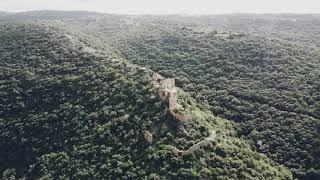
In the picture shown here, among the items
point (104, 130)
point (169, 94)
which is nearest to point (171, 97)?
point (169, 94)

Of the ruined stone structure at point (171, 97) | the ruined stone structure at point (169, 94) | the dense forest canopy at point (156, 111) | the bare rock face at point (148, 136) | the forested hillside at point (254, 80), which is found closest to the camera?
the dense forest canopy at point (156, 111)

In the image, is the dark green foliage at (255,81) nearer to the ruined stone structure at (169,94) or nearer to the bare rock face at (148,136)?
the ruined stone structure at (169,94)

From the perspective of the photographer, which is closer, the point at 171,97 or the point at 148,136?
the point at 148,136

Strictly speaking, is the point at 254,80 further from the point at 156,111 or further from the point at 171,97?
the point at 156,111

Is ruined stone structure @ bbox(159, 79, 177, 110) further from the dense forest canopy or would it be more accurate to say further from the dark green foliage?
the dark green foliage

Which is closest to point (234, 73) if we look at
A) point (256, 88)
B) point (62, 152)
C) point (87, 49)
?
point (256, 88)

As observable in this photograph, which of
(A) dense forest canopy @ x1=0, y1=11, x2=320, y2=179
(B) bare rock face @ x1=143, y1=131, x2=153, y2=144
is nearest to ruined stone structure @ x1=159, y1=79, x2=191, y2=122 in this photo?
(A) dense forest canopy @ x1=0, y1=11, x2=320, y2=179

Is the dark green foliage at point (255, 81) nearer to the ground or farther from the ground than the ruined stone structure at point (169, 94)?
nearer to the ground

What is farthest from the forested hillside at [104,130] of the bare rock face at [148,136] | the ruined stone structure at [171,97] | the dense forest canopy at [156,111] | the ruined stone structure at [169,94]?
the ruined stone structure at [169,94]
